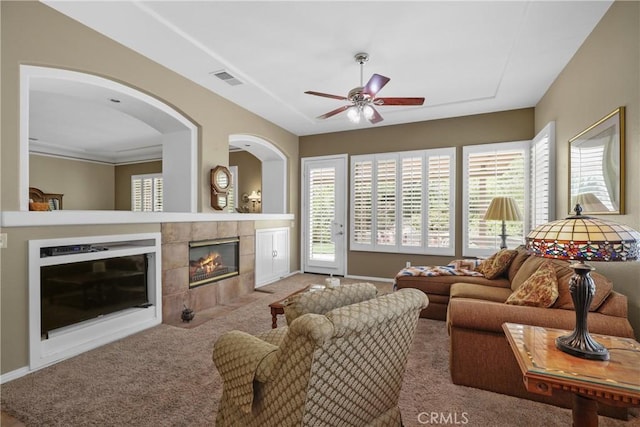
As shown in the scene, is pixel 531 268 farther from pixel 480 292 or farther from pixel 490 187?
pixel 490 187

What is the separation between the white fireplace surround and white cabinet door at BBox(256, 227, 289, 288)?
189 centimetres

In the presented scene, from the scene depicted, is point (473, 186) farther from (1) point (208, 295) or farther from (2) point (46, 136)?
(2) point (46, 136)

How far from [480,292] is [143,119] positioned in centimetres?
442

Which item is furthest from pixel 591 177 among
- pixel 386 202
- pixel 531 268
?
pixel 386 202

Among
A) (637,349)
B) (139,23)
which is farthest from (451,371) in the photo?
(139,23)

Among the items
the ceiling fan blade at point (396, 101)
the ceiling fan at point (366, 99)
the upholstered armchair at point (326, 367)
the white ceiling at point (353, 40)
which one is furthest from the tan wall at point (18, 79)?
the ceiling fan blade at point (396, 101)

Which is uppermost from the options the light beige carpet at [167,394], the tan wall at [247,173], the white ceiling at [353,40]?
the white ceiling at [353,40]

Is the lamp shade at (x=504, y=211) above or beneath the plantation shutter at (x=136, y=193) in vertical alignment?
beneath

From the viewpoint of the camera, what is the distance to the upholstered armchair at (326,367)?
1.12 meters

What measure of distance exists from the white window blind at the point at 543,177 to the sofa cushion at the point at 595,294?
1451 mm

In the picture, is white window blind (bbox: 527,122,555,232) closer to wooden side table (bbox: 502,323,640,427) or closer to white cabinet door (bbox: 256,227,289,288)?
wooden side table (bbox: 502,323,640,427)

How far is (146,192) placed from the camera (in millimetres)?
8273

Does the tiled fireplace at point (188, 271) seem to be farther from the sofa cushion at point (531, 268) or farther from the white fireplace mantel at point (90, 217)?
the sofa cushion at point (531, 268)

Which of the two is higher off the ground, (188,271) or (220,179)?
(220,179)
